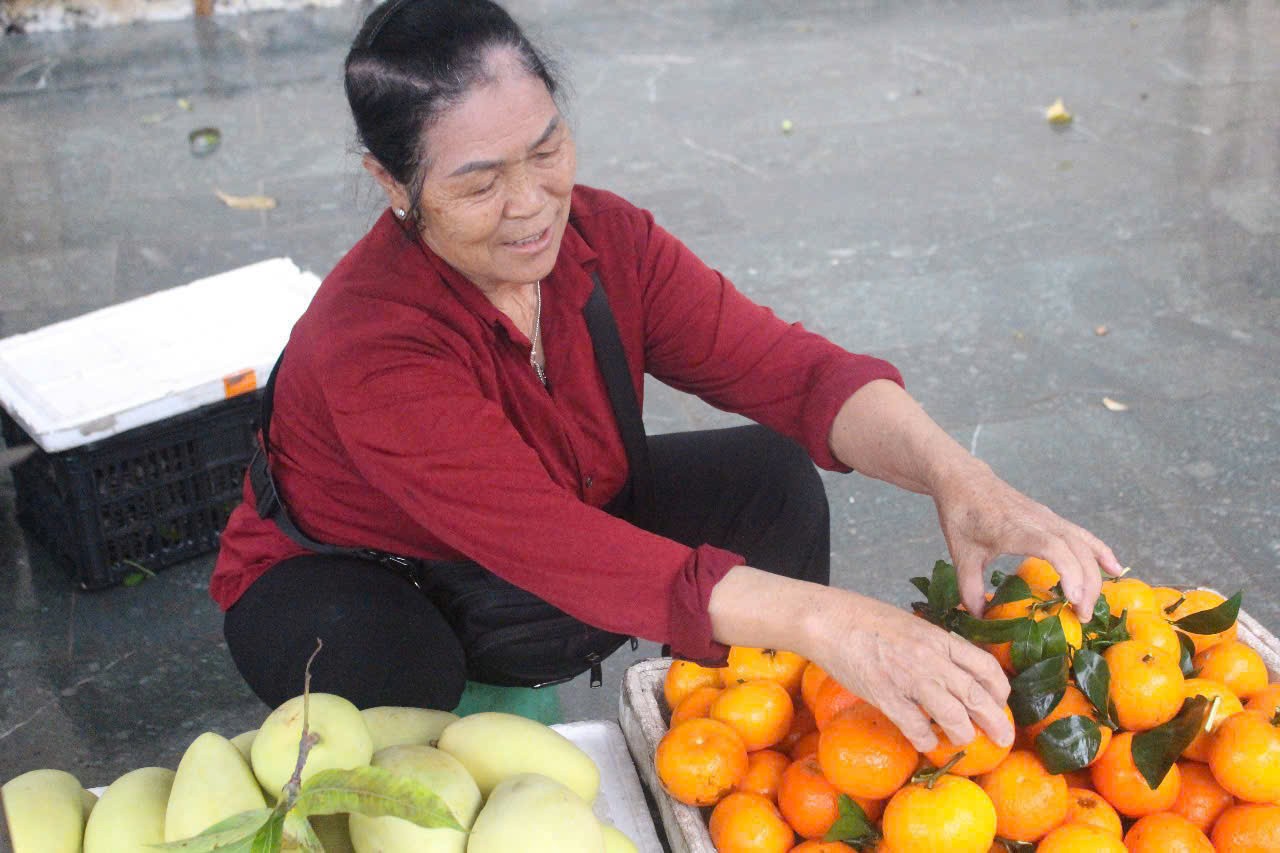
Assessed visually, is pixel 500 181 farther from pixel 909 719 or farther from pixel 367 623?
pixel 909 719

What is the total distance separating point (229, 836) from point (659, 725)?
706mm

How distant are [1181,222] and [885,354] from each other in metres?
1.39

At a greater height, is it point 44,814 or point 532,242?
→ point 532,242

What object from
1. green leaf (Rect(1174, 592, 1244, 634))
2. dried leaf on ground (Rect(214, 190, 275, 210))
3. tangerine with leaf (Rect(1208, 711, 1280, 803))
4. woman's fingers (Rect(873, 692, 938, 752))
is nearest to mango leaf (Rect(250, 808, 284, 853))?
woman's fingers (Rect(873, 692, 938, 752))

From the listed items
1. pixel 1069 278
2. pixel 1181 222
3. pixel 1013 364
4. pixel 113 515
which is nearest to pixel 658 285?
pixel 113 515

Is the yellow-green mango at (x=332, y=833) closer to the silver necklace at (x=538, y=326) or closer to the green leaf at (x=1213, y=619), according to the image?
the silver necklace at (x=538, y=326)

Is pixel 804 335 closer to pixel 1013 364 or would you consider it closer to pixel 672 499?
pixel 672 499

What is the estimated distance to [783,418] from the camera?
1995 mm

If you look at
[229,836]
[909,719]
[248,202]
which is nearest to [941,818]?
[909,719]

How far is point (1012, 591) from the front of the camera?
4.99 ft

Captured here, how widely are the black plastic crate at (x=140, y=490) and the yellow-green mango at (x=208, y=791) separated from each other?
4.97 ft

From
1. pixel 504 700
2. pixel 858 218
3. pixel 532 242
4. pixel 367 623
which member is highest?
pixel 532 242

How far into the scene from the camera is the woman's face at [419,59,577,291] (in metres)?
1.54

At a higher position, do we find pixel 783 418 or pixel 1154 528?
pixel 783 418
